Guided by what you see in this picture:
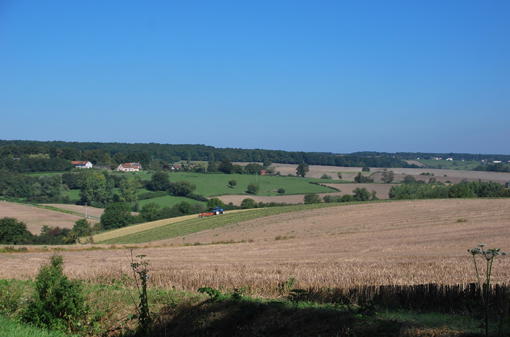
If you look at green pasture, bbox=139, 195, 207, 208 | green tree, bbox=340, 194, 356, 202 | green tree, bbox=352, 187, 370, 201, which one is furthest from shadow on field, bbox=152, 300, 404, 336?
green pasture, bbox=139, 195, 207, 208

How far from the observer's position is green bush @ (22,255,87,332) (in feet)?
29.0

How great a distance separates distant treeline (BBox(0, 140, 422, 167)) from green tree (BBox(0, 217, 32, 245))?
93.2 metres

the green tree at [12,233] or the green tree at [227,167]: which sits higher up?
the green tree at [227,167]

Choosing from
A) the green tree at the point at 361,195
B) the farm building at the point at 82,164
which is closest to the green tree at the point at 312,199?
the green tree at the point at 361,195

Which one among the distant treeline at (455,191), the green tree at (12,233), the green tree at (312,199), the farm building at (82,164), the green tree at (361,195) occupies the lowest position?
the green tree at (12,233)

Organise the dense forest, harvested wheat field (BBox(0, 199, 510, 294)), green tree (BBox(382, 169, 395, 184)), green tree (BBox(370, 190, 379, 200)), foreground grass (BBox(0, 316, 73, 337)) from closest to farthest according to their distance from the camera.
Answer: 1. foreground grass (BBox(0, 316, 73, 337))
2. harvested wheat field (BBox(0, 199, 510, 294))
3. green tree (BBox(370, 190, 379, 200))
4. green tree (BBox(382, 169, 395, 184))
5. the dense forest

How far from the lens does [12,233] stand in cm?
5031

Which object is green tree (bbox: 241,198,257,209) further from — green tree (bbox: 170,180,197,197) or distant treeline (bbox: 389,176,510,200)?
distant treeline (bbox: 389,176,510,200)

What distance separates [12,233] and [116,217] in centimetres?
2257

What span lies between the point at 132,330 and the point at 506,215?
119 feet

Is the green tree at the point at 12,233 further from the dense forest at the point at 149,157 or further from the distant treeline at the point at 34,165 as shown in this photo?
the dense forest at the point at 149,157

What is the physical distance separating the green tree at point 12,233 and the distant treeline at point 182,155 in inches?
3671

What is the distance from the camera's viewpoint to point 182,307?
9.26 metres

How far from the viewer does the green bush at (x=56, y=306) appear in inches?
348
